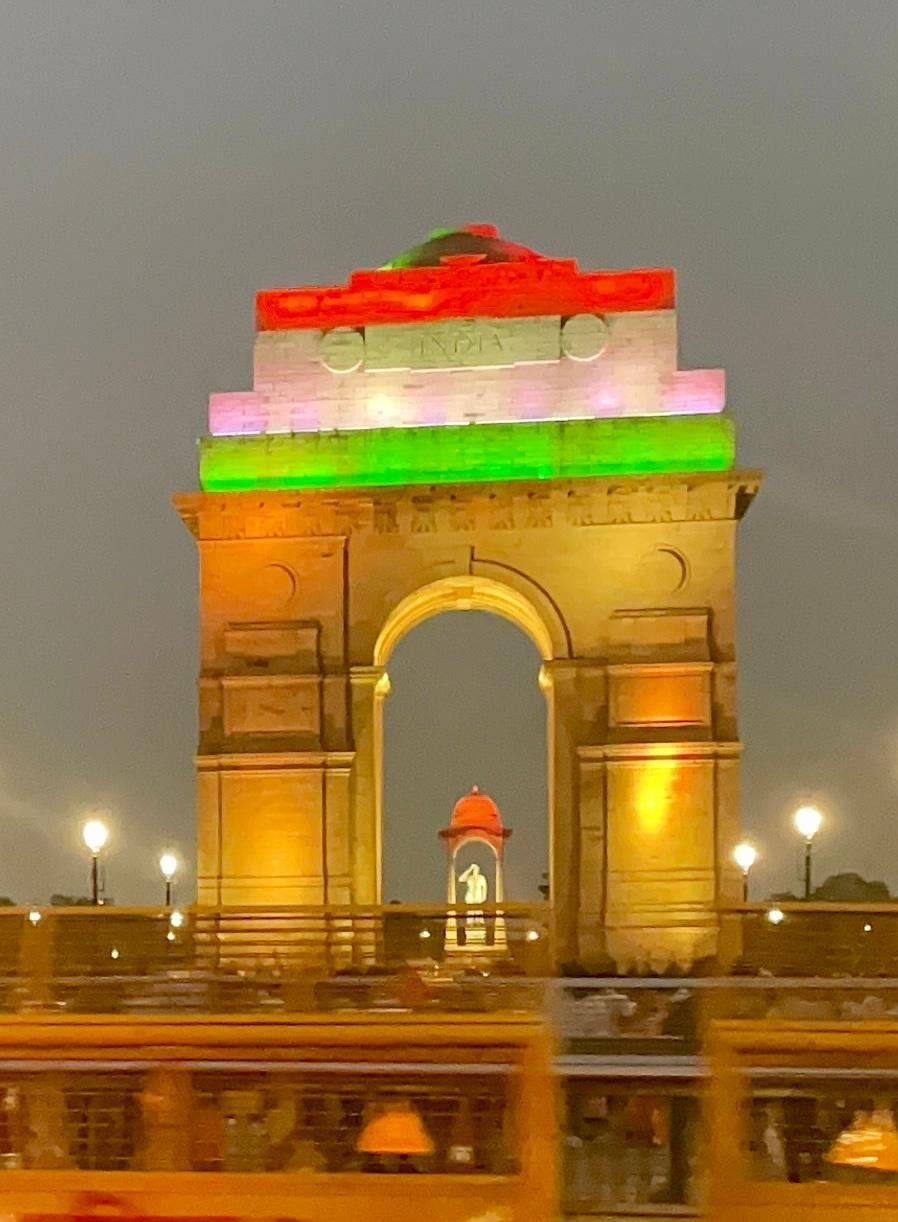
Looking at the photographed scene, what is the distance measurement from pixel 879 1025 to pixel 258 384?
23.3m

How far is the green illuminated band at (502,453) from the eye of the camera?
26.4 meters

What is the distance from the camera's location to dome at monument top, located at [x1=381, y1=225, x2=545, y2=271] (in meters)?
28.2

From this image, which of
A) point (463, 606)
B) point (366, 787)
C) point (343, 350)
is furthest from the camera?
point (463, 606)

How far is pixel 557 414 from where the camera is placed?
26.9 meters

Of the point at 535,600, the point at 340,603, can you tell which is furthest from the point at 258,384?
the point at 535,600

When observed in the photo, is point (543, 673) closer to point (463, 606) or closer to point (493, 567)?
point (493, 567)

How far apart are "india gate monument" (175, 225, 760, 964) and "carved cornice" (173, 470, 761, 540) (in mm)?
41

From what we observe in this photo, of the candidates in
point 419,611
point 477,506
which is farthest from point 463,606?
point 477,506

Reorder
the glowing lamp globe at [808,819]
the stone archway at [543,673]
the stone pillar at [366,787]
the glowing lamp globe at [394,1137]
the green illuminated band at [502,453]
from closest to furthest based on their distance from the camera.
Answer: the glowing lamp globe at [394,1137]
the stone archway at [543,673]
the stone pillar at [366,787]
the green illuminated band at [502,453]
the glowing lamp globe at [808,819]

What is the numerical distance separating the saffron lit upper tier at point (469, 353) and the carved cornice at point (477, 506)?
147 cm

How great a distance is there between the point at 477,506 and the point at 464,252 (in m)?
5.60

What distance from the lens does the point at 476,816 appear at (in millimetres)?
37812

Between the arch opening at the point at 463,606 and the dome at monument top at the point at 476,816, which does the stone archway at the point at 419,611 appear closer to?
the arch opening at the point at 463,606

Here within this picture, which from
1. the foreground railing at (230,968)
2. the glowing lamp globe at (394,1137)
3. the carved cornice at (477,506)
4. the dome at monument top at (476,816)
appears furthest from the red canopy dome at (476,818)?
the glowing lamp globe at (394,1137)
